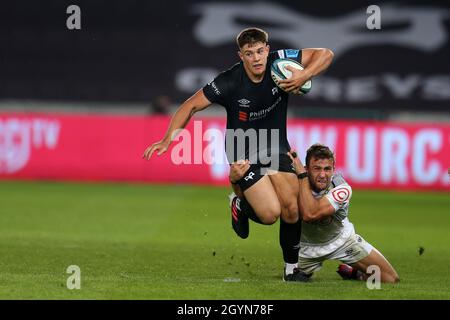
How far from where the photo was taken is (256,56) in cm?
933

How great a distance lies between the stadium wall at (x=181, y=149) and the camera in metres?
19.9

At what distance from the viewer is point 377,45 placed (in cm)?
2242

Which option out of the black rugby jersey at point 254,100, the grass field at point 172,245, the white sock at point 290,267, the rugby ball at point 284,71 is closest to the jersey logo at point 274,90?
the black rugby jersey at point 254,100

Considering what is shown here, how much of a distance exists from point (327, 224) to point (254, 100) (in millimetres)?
1401

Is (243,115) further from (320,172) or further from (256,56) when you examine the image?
(320,172)

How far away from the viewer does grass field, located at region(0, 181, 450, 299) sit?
8.39 meters

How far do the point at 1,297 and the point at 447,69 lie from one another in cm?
1646

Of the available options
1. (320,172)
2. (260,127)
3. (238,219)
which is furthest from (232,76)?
(238,219)

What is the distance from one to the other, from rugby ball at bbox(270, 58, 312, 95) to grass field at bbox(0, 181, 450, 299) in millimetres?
1826

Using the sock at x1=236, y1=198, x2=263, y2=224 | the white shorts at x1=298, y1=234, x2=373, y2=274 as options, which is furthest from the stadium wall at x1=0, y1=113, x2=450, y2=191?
the white shorts at x1=298, y1=234, x2=373, y2=274

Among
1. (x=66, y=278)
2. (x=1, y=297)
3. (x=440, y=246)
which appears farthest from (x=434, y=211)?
(x=1, y=297)

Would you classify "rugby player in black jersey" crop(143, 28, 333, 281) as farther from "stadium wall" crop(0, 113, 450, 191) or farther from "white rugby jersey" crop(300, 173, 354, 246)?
"stadium wall" crop(0, 113, 450, 191)

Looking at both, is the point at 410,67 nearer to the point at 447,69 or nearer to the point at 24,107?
the point at 447,69

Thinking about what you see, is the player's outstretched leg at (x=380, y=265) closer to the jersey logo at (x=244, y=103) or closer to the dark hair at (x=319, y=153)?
the dark hair at (x=319, y=153)
